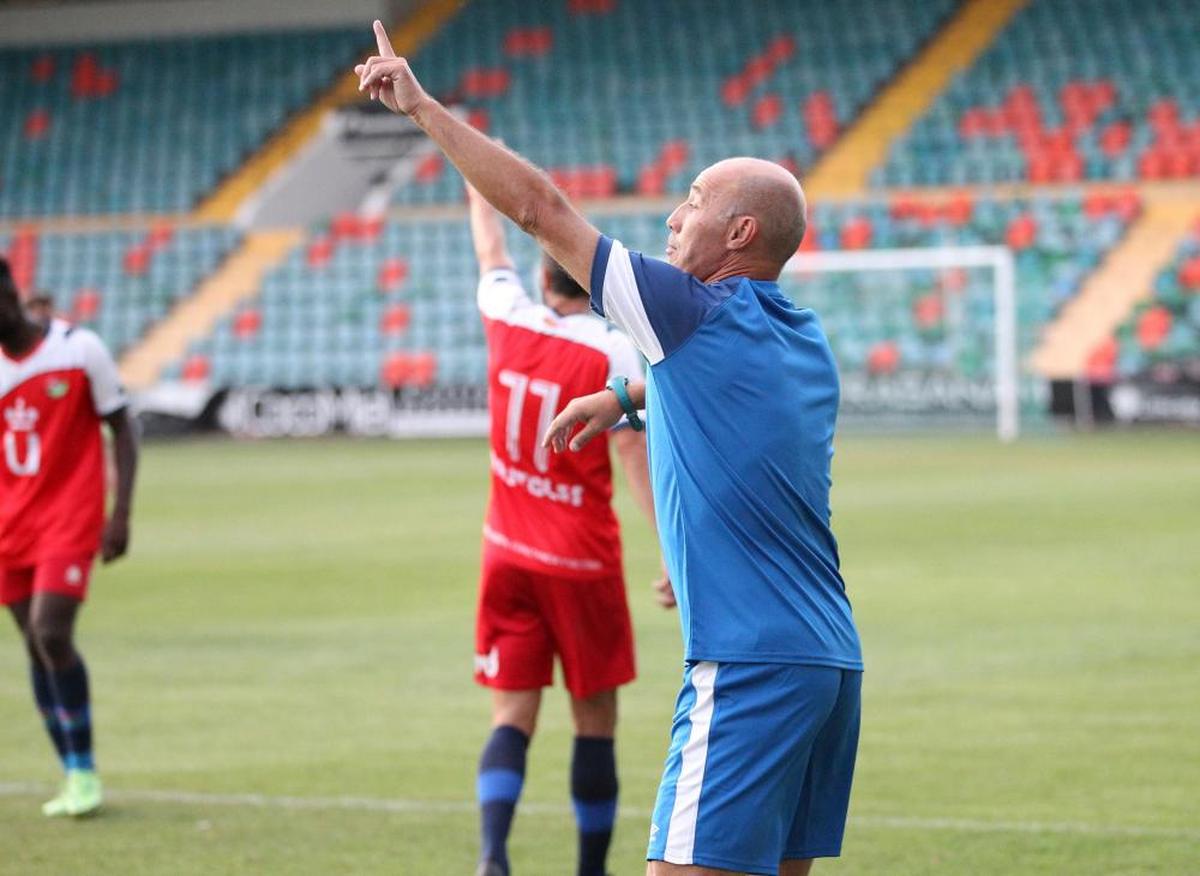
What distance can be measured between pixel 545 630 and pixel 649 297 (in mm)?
2645

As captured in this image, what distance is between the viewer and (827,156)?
3550 centimetres

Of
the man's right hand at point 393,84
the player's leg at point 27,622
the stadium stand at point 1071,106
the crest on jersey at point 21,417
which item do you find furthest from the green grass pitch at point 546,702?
the stadium stand at point 1071,106

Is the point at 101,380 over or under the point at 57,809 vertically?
over

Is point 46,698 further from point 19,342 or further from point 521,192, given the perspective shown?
point 521,192

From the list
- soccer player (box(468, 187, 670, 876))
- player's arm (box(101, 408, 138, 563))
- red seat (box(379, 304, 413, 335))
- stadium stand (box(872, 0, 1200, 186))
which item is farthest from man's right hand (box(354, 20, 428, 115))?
stadium stand (box(872, 0, 1200, 186))

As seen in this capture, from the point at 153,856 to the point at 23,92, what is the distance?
37.4 metres

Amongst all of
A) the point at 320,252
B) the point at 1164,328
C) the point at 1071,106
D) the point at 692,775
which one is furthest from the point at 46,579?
the point at 1071,106

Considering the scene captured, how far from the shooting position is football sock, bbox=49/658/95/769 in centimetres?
748

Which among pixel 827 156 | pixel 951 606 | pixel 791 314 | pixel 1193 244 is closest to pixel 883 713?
pixel 951 606

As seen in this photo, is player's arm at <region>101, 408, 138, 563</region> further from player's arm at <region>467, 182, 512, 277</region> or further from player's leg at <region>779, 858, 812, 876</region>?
player's leg at <region>779, 858, 812, 876</region>

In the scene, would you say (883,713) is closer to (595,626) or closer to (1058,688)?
(1058,688)

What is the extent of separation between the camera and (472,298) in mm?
34906

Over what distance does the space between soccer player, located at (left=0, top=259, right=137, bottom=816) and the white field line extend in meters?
0.30

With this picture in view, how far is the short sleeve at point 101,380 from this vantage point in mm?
7707
